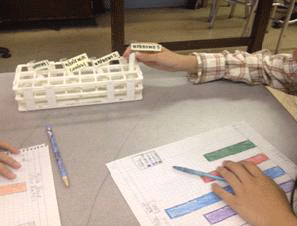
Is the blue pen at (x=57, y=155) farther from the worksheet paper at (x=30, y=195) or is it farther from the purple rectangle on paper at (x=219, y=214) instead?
the purple rectangle on paper at (x=219, y=214)

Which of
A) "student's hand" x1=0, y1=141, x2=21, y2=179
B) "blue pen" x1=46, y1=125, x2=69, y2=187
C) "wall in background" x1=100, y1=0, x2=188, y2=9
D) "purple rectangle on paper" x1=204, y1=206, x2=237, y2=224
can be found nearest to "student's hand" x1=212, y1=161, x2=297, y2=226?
"purple rectangle on paper" x1=204, y1=206, x2=237, y2=224

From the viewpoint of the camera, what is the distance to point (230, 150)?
734mm

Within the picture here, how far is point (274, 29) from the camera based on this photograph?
9.95ft

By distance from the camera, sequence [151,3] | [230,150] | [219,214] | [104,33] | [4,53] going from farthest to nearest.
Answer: [151,3]
[104,33]
[4,53]
[230,150]
[219,214]

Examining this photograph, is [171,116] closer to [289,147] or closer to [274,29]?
[289,147]

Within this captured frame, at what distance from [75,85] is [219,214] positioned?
0.43 meters

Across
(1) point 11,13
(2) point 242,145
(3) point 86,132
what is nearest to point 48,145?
(3) point 86,132

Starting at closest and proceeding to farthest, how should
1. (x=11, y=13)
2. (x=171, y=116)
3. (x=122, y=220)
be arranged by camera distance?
(x=122, y=220) < (x=171, y=116) < (x=11, y=13)

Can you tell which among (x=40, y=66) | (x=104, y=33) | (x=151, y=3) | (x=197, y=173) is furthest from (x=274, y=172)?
(x=151, y=3)

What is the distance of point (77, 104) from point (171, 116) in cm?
24

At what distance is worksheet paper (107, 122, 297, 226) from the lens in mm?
593

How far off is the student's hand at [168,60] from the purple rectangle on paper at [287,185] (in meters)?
0.42

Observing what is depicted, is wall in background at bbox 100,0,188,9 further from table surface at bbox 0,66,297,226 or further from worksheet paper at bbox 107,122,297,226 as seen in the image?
worksheet paper at bbox 107,122,297,226

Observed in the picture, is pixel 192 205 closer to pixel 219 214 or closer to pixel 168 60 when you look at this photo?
pixel 219 214
